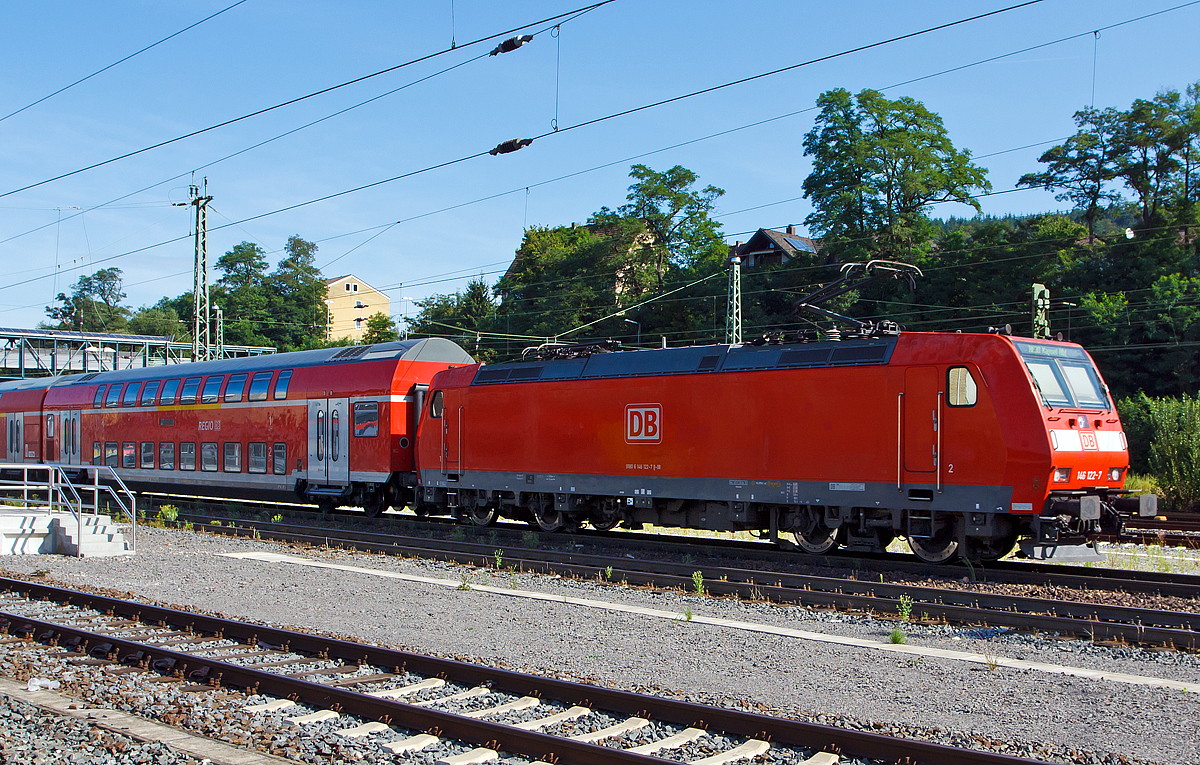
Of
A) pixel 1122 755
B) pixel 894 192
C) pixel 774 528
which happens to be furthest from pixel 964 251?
pixel 1122 755

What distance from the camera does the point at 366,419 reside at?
21.2 meters

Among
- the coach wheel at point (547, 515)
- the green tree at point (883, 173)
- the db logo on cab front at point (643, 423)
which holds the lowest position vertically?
the coach wheel at point (547, 515)

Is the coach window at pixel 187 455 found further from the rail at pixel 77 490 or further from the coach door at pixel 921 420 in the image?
the coach door at pixel 921 420

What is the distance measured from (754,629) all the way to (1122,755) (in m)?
4.49

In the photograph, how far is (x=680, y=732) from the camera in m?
6.55

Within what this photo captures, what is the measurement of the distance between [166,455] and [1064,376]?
22.8m

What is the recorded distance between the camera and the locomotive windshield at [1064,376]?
12672mm

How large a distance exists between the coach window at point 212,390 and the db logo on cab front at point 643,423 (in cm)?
1325

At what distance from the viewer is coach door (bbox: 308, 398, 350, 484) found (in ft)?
71.2

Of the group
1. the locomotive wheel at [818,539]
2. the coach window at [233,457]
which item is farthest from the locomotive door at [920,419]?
the coach window at [233,457]

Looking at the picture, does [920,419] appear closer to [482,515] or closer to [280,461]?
[482,515]

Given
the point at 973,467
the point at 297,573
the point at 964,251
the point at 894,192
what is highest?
the point at 894,192

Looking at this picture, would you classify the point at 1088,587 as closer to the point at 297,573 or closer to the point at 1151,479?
the point at 297,573

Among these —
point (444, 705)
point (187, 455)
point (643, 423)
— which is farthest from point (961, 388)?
point (187, 455)
